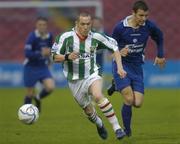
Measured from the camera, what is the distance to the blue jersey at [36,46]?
1620 centimetres

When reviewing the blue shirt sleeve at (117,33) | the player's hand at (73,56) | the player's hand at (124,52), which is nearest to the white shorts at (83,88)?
the player's hand at (73,56)

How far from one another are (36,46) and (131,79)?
564 centimetres

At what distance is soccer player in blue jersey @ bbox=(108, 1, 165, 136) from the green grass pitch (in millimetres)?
678

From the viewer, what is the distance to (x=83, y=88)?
34.9 feet

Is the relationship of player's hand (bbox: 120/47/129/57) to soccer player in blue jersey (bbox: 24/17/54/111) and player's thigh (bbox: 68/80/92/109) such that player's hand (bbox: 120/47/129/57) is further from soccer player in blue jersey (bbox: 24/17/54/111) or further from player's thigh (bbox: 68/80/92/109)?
soccer player in blue jersey (bbox: 24/17/54/111)

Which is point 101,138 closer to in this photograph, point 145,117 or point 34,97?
point 145,117

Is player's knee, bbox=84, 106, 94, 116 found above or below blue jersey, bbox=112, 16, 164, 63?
below

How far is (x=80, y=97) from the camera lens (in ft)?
35.3

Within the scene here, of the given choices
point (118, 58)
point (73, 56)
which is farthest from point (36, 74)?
point (73, 56)

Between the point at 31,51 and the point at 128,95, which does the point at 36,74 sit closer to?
the point at 31,51

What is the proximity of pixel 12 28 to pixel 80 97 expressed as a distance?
783 inches

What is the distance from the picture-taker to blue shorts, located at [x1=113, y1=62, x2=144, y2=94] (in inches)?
437

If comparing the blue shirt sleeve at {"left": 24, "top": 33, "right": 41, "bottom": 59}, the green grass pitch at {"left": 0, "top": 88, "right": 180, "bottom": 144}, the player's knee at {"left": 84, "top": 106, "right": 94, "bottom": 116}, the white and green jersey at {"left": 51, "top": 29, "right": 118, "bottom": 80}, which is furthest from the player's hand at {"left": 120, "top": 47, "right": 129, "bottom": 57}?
the blue shirt sleeve at {"left": 24, "top": 33, "right": 41, "bottom": 59}

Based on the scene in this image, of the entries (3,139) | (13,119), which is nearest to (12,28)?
(13,119)
